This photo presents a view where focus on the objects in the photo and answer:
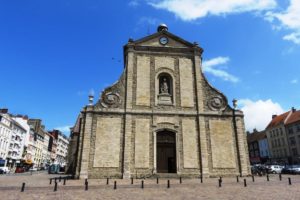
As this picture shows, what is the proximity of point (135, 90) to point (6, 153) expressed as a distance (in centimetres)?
4102

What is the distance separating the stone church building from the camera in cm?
1966

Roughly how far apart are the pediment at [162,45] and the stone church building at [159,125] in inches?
5.6

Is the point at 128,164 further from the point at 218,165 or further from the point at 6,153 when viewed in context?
the point at 6,153

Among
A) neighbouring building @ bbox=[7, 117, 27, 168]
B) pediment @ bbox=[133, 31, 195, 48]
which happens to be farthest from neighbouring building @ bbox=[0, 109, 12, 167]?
pediment @ bbox=[133, 31, 195, 48]

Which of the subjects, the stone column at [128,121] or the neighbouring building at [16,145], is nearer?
the stone column at [128,121]

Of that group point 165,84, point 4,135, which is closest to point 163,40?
point 165,84

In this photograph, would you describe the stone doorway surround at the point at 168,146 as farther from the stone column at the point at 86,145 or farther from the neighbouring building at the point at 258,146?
the neighbouring building at the point at 258,146

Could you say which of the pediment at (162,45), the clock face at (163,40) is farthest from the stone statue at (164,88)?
the clock face at (163,40)

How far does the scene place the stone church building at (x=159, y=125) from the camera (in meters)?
19.7

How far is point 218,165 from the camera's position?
20.3 metres

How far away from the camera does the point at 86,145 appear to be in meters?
19.5

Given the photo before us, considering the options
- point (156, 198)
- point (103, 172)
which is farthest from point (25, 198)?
point (103, 172)

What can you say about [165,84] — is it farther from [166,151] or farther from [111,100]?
[166,151]

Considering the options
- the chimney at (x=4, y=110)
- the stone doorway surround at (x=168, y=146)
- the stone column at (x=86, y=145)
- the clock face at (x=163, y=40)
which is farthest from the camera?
the chimney at (x=4, y=110)
